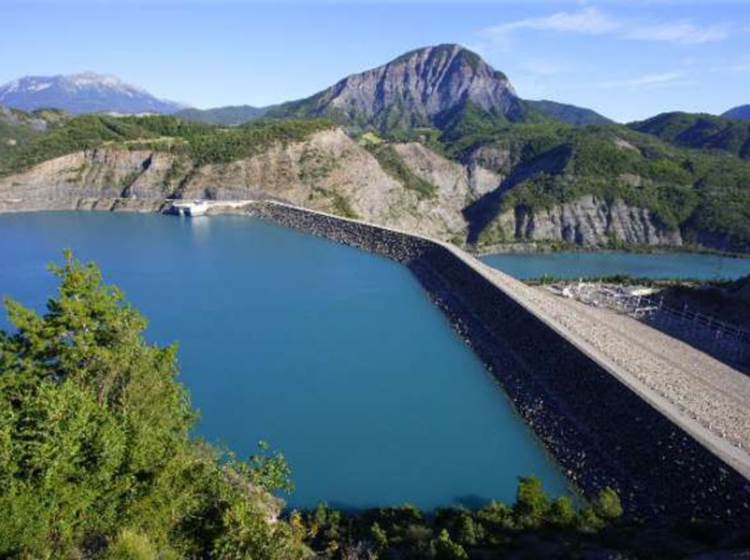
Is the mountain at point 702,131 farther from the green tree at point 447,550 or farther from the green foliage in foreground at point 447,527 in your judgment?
the green tree at point 447,550

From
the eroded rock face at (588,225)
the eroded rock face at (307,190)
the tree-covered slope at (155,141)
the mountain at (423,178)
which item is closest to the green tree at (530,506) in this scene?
the eroded rock face at (307,190)

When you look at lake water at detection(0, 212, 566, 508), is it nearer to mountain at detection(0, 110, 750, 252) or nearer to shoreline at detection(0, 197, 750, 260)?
shoreline at detection(0, 197, 750, 260)

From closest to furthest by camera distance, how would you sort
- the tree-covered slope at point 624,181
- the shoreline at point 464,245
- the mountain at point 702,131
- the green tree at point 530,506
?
the green tree at point 530,506
the shoreline at point 464,245
the tree-covered slope at point 624,181
the mountain at point 702,131

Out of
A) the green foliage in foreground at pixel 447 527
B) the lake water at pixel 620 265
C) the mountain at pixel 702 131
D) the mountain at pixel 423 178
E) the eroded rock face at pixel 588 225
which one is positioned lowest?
the lake water at pixel 620 265

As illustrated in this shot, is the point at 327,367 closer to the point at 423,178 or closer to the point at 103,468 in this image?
the point at 103,468

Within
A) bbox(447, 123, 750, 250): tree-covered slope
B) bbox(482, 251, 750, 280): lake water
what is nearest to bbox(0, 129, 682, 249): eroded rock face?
bbox(447, 123, 750, 250): tree-covered slope

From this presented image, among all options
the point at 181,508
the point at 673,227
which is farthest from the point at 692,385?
the point at 673,227

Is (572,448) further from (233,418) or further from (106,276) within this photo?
(106,276)
